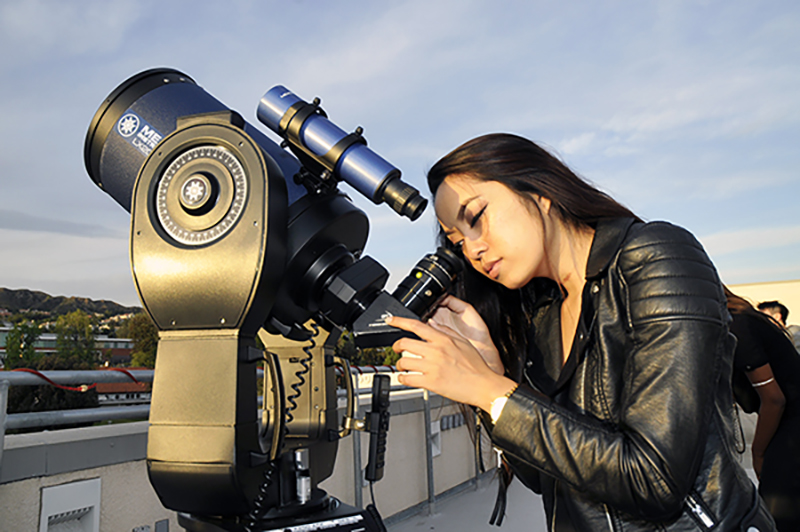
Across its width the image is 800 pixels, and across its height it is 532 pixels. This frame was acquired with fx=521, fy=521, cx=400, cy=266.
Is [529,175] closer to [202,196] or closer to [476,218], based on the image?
[476,218]

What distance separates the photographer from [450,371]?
2.97 ft

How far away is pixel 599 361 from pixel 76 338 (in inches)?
1796

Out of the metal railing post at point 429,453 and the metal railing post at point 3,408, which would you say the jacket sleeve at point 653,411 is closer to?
the metal railing post at point 3,408

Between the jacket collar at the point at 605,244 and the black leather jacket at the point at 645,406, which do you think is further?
the jacket collar at the point at 605,244

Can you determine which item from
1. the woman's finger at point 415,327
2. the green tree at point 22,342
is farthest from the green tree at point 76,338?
the woman's finger at point 415,327

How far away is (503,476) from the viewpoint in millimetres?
1360

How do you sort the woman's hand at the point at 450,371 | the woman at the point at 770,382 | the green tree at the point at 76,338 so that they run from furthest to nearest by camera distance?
the green tree at the point at 76,338 < the woman at the point at 770,382 < the woman's hand at the point at 450,371

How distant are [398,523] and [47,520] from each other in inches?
83.2

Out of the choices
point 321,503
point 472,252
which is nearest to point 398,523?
point 321,503

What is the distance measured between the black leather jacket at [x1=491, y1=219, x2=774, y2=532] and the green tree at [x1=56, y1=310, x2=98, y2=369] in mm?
40573

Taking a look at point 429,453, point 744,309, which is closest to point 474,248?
point 744,309

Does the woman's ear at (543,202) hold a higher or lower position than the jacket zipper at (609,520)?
higher

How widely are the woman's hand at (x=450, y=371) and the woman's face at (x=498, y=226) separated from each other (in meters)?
0.30

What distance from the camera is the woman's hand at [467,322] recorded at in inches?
52.2
